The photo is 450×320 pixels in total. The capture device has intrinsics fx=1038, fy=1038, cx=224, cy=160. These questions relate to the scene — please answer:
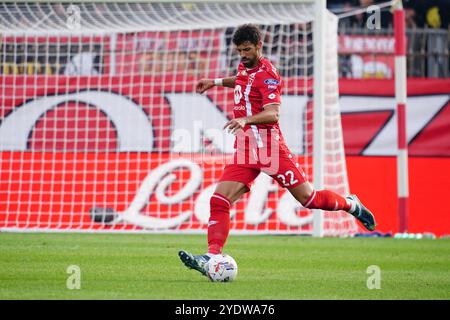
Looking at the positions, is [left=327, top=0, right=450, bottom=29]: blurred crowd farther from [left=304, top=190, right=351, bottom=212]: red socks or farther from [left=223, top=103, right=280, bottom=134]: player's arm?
[left=223, top=103, right=280, bottom=134]: player's arm

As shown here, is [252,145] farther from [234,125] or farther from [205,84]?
[205,84]

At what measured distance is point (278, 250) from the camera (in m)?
10.9

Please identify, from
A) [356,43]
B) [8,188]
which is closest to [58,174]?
[8,188]

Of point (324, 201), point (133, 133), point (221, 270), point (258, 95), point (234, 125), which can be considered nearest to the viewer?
point (234, 125)

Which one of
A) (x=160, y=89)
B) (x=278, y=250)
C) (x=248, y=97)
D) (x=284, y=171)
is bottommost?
(x=278, y=250)

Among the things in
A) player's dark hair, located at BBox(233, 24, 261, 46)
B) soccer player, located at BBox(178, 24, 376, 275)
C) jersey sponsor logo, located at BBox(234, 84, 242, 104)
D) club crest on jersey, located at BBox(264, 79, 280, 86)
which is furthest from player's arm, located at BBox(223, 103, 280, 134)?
player's dark hair, located at BBox(233, 24, 261, 46)

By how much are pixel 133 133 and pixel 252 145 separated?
20.0ft

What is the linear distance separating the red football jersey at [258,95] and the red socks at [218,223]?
487mm

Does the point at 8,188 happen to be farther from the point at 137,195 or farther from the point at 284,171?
the point at 284,171

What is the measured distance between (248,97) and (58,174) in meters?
6.35

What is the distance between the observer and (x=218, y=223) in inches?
317

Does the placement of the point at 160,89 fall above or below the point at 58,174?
above

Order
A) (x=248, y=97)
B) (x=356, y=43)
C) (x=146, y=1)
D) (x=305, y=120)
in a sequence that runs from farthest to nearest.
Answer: (x=356, y=43) < (x=305, y=120) < (x=146, y=1) < (x=248, y=97)

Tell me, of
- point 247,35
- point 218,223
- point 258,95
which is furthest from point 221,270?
point 247,35
